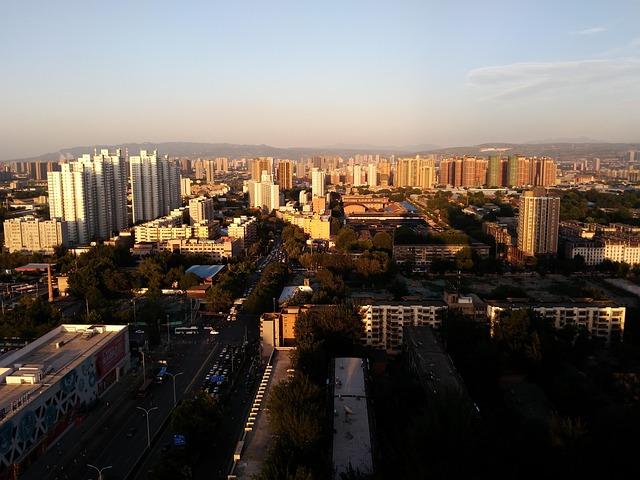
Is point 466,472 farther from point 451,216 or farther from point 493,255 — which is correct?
point 451,216

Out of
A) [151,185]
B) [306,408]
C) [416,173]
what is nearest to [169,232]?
[151,185]

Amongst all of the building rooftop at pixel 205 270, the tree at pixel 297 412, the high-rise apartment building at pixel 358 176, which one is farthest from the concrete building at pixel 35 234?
the high-rise apartment building at pixel 358 176

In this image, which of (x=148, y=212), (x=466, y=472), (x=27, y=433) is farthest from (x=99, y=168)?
(x=466, y=472)

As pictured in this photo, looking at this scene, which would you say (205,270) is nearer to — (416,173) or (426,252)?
(426,252)

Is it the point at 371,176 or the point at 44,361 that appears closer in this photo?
the point at 44,361

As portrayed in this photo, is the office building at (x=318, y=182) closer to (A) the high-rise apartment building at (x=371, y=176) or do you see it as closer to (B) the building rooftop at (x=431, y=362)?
(A) the high-rise apartment building at (x=371, y=176)

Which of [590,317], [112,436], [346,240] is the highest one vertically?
[590,317]
